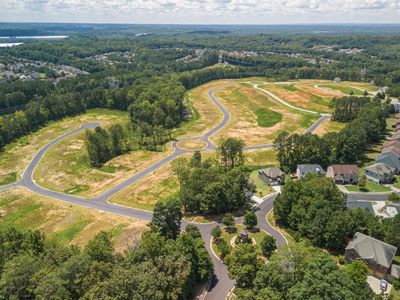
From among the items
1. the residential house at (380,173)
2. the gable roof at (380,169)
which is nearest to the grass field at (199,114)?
the residential house at (380,173)

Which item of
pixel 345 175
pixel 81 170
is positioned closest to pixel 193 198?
pixel 345 175

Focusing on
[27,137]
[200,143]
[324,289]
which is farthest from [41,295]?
[27,137]

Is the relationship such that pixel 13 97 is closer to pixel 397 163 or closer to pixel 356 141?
pixel 356 141

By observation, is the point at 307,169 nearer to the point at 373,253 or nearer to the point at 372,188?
the point at 372,188

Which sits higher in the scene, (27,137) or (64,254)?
(64,254)

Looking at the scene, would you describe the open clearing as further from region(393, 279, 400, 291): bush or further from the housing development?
region(393, 279, 400, 291): bush

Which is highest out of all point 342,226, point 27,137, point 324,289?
point 324,289

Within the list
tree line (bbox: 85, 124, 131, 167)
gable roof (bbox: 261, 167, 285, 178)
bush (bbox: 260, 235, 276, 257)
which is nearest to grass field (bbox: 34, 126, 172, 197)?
tree line (bbox: 85, 124, 131, 167)
